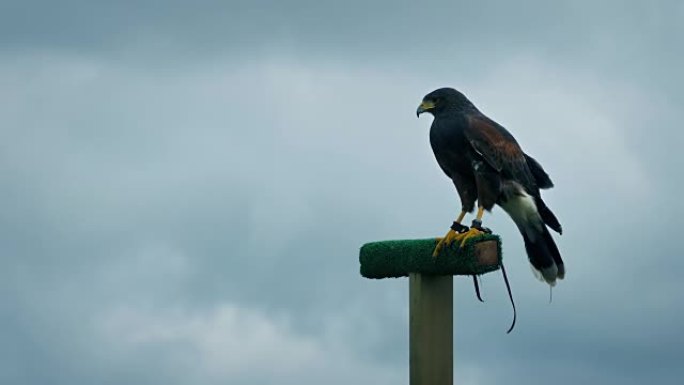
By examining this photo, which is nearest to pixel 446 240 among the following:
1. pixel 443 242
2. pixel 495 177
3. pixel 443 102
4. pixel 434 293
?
pixel 443 242

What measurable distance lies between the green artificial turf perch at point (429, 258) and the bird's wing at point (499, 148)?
2.93ft

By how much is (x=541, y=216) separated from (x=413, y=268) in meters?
1.22

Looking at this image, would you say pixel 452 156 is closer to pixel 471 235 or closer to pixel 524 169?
pixel 524 169

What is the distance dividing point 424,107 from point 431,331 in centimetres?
181

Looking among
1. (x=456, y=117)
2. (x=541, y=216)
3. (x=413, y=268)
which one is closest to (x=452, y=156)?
(x=456, y=117)

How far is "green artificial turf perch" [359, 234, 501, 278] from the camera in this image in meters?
5.00

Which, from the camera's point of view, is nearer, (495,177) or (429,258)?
(429,258)

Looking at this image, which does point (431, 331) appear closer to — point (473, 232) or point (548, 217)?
point (473, 232)

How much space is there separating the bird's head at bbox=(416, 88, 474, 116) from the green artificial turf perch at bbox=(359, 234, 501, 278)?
119 cm

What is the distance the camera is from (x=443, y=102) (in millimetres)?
6289

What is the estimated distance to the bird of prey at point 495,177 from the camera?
5898mm

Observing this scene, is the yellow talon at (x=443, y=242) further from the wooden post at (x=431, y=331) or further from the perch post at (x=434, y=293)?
the wooden post at (x=431, y=331)

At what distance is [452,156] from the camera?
603 cm

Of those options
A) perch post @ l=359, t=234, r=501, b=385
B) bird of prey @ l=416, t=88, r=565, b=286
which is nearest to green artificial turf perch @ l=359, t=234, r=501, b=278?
perch post @ l=359, t=234, r=501, b=385
